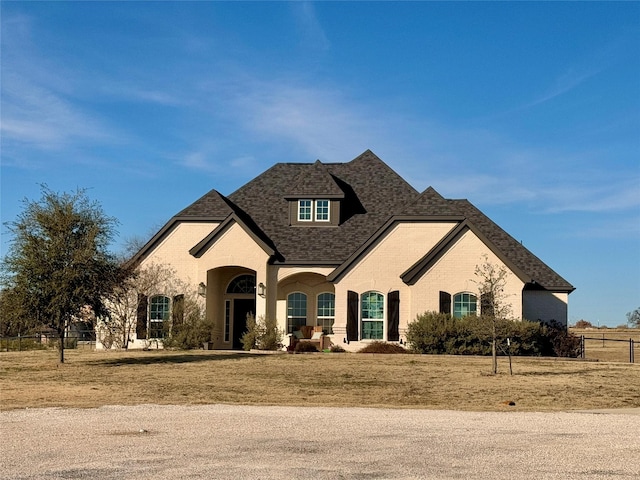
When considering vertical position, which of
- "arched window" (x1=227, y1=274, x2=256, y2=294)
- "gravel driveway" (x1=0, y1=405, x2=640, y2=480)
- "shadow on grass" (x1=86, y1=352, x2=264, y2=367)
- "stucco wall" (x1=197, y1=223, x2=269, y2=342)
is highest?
"stucco wall" (x1=197, y1=223, x2=269, y2=342)

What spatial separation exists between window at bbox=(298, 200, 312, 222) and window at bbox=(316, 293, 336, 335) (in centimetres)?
405

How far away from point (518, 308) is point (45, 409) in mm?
22328

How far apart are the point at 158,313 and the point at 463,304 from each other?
14.2 metres

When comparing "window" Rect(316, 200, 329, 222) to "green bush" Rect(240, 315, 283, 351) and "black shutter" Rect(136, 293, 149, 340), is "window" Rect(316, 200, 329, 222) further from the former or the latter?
"black shutter" Rect(136, 293, 149, 340)

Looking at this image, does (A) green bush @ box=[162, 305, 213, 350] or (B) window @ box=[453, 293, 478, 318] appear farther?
(A) green bush @ box=[162, 305, 213, 350]

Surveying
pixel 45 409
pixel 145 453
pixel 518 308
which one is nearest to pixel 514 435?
pixel 145 453

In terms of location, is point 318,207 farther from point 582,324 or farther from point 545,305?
point 582,324

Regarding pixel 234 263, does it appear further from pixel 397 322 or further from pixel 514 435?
pixel 514 435

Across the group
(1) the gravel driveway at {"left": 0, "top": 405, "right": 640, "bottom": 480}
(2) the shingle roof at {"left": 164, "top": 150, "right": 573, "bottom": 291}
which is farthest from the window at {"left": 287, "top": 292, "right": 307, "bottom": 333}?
(1) the gravel driveway at {"left": 0, "top": 405, "right": 640, "bottom": 480}

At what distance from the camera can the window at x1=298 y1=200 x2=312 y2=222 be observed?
39094 millimetres

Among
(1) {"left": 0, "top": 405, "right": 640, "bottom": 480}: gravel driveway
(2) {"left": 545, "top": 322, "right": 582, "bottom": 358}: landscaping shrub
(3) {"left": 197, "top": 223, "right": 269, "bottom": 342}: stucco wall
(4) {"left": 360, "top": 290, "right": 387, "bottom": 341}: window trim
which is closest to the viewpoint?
(1) {"left": 0, "top": 405, "right": 640, "bottom": 480}: gravel driveway

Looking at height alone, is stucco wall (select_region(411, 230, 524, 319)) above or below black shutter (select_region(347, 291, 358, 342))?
above

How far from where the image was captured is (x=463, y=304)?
→ 33.8 m

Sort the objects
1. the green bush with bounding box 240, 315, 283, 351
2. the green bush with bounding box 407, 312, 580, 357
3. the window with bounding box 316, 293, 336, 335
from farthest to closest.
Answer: the window with bounding box 316, 293, 336, 335
the green bush with bounding box 240, 315, 283, 351
the green bush with bounding box 407, 312, 580, 357
